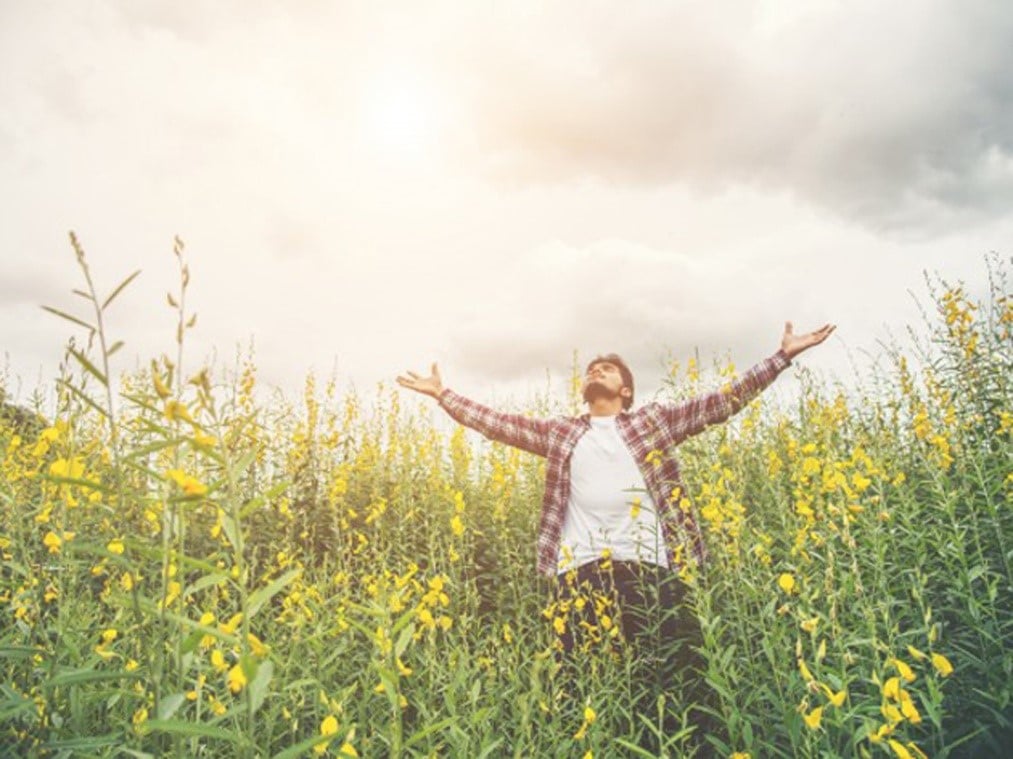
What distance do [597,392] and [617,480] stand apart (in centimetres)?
74

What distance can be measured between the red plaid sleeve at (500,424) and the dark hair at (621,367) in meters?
0.60

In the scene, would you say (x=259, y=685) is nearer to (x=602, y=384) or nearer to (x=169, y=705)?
(x=169, y=705)

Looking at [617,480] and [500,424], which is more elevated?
[500,424]

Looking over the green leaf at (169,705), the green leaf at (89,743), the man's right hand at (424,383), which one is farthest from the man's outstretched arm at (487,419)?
the green leaf at (169,705)

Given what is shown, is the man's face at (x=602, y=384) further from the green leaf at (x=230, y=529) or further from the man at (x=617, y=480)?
the green leaf at (x=230, y=529)

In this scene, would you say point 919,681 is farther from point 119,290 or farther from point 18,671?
point 18,671

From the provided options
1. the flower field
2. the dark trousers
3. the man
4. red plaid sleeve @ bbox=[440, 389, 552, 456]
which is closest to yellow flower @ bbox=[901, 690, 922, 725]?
the flower field

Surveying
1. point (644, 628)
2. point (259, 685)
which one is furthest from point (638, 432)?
point (259, 685)

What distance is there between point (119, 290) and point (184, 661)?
65 cm

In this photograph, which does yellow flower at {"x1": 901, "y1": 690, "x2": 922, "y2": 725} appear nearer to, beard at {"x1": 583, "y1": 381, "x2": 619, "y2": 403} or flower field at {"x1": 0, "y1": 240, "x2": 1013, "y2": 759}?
flower field at {"x1": 0, "y1": 240, "x2": 1013, "y2": 759}

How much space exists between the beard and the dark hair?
185 mm

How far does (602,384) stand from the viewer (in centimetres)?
479

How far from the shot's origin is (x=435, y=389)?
5.20 meters

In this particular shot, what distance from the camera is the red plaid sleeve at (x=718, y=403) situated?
14.9ft
